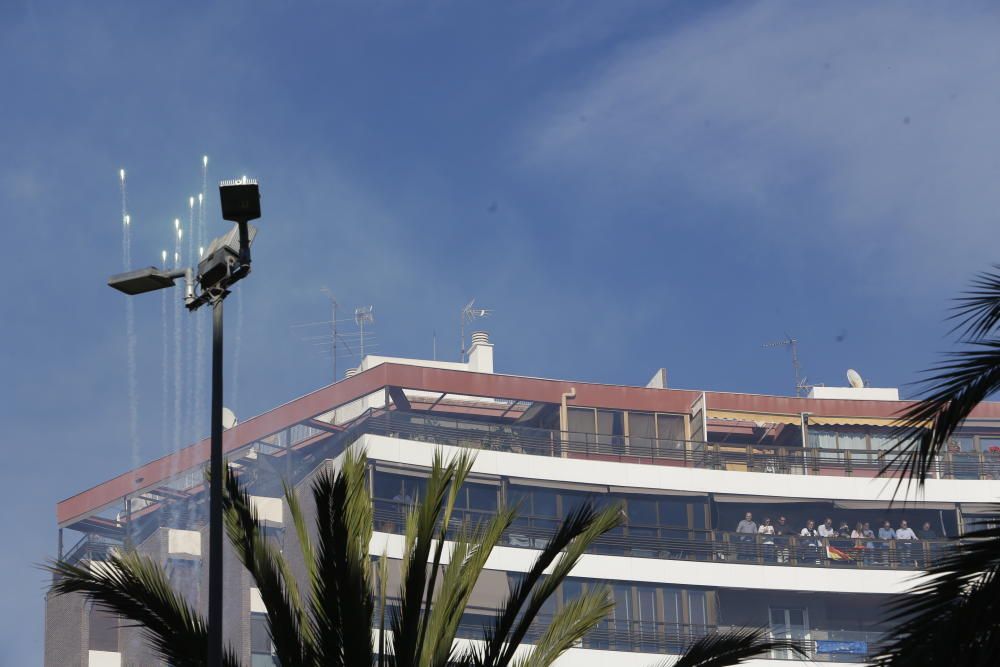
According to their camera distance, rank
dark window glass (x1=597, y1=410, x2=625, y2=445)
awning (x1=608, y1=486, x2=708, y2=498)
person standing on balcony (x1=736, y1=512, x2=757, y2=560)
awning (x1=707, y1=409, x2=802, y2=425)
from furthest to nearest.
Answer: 1. awning (x1=707, y1=409, x2=802, y2=425)
2. dark window glass (x1=597, y1=410, x2=625, y2=445)
3. awning (x1=608, y1=486, x2=708, y2=498)
4. person standing on balcony (x1=736, y1=512, x2=757, y2=560)

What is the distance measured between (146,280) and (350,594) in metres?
3.68

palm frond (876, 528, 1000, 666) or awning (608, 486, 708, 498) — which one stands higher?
awning (608, 486, 708, 498)

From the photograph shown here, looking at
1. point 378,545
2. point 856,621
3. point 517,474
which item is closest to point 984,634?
point 378,545

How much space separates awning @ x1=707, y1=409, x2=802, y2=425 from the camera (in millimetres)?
65250

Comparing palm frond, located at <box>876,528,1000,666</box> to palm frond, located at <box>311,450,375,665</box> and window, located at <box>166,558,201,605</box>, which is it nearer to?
palm frond, located at <box>311,450,375,665</box>

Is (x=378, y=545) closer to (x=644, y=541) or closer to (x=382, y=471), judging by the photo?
(x=382, y=471)

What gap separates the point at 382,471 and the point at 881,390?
24026mm

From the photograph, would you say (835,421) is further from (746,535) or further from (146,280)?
(146,280)

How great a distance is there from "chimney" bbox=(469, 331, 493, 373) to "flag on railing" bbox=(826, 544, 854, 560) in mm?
16840

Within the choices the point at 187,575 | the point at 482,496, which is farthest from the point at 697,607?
the point at 187,575

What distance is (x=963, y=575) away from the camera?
9.98 metres

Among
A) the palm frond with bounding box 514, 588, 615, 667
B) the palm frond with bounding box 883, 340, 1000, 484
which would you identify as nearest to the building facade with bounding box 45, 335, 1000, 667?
the palm frond with bounding box 514, 588, 615, 667

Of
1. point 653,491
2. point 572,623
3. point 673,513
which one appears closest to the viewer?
point 572,623

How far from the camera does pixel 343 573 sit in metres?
15.4
